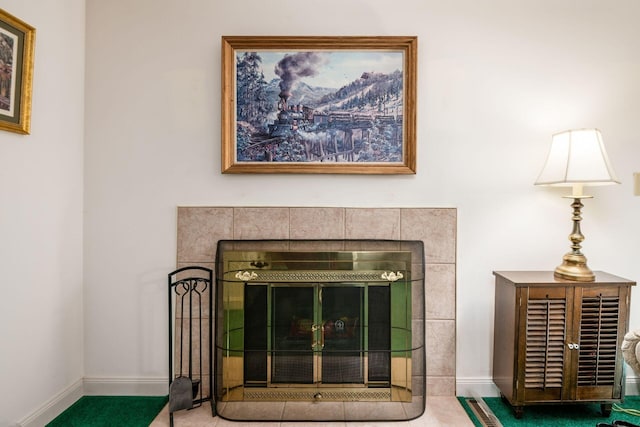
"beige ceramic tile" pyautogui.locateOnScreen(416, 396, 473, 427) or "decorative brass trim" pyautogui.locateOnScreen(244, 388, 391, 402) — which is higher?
"decorative brass trim" pyautogui.locateOnScreen(244, 388, 391, 402)

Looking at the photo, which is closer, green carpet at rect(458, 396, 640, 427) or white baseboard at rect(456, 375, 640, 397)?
green carpet at rect(458, 396, 640, 427)

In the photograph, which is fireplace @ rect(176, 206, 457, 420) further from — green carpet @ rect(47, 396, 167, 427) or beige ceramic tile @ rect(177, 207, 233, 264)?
green carpet @ rect(47, 396, 167, 427)

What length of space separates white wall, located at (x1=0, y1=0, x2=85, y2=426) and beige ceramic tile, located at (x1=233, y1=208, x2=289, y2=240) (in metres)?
0.91

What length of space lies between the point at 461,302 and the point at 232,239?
138cm

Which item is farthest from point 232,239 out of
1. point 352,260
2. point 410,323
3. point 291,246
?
point 410,323

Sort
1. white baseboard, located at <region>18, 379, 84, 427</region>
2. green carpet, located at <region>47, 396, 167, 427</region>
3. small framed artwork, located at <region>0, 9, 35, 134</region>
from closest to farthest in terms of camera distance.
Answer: small framed artwork, located at <region>0, 9, 35, 134</region>
white baseboard, located at <region>18, 379, 84, 427</region>
green carpet, located at <region>47, 396, 167, 427</region>

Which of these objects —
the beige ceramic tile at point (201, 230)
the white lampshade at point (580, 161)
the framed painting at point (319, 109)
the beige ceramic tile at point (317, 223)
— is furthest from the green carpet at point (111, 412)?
the white lampshade at point (580, 161)

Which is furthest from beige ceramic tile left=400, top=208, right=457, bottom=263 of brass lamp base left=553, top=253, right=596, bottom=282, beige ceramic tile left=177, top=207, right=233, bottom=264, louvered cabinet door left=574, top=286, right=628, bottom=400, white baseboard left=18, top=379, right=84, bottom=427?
white baseboard left=18, top=379, right=84, bottom=427

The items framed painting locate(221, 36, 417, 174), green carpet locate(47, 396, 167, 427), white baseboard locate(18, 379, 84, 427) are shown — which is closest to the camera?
white baseboard locate(18, 379, 84, 427)

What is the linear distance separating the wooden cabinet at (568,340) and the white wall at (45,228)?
93.8 inches

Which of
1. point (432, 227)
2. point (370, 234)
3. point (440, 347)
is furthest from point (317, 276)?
point (440, 347)

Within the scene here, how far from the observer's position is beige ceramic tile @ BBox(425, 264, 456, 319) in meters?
2.37

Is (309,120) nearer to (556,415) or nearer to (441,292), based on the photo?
(441,292)

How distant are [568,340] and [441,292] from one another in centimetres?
66
